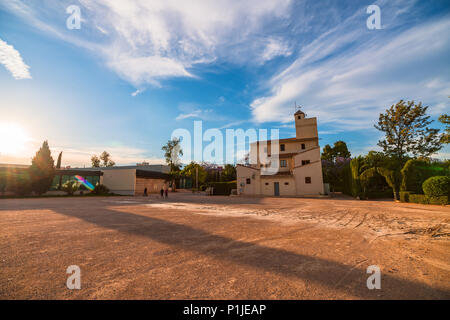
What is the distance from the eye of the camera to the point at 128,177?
31.7m

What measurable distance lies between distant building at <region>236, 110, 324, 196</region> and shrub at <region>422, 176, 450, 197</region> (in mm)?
12252

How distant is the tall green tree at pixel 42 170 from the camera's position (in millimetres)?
23703

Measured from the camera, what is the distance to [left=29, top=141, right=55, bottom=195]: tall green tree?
77.8 feet

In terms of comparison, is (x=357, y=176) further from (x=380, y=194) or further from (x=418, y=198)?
(x=418, y=198)

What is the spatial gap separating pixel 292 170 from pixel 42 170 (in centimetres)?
3548

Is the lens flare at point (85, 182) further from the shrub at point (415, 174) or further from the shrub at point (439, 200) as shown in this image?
the shrub at point (415, 174)

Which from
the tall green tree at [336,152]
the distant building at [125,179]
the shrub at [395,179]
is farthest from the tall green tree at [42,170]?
the tall green tree at [336,152]

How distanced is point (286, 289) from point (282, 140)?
1308 inches

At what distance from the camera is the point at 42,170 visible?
24.2m

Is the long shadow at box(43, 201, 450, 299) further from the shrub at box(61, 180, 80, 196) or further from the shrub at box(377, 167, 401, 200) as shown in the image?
the shrub at box(61, 180, 80, 196)

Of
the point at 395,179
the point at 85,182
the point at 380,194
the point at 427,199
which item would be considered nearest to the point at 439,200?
the point at 427,199

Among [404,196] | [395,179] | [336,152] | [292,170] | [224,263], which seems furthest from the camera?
[336,152]

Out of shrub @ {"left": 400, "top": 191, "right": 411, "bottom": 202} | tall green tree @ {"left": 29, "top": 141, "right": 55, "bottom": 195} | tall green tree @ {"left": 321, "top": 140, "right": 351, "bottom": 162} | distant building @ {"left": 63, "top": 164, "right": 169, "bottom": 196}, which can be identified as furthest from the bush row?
tall green tree @ {"left": 29, "top": 141, "right": 55, "bottom": 195}
